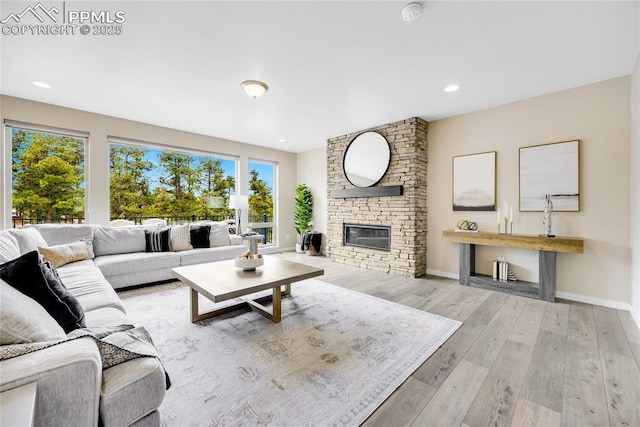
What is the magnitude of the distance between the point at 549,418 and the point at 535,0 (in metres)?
2.65

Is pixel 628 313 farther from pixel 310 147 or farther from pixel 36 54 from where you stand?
pixel 36 54

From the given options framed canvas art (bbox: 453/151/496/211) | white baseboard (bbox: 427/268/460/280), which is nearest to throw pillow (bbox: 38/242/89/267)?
white baseboard (bbox: 427/268/460/280)

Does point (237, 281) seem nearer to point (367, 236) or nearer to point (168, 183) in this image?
point (367, 236)

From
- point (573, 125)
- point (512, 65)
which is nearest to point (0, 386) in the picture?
point (512, 65)

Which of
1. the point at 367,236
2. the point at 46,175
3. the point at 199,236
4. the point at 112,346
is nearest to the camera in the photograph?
the point at 112,346

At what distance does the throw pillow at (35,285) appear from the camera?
1176 mm

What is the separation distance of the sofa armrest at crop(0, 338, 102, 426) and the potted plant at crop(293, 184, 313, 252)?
5.51m

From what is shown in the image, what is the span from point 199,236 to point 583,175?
5326mm

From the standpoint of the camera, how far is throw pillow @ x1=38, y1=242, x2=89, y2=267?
2.84 metres

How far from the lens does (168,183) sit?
5055 millimetres

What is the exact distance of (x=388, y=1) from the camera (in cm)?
186

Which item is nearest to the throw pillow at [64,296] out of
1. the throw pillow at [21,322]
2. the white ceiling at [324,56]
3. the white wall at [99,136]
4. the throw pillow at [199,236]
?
the throw pillow at [21,322]

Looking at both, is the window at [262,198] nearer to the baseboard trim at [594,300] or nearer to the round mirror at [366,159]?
the round mirror at [366,159]

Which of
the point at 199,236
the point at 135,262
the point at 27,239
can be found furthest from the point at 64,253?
the point at 199,236
